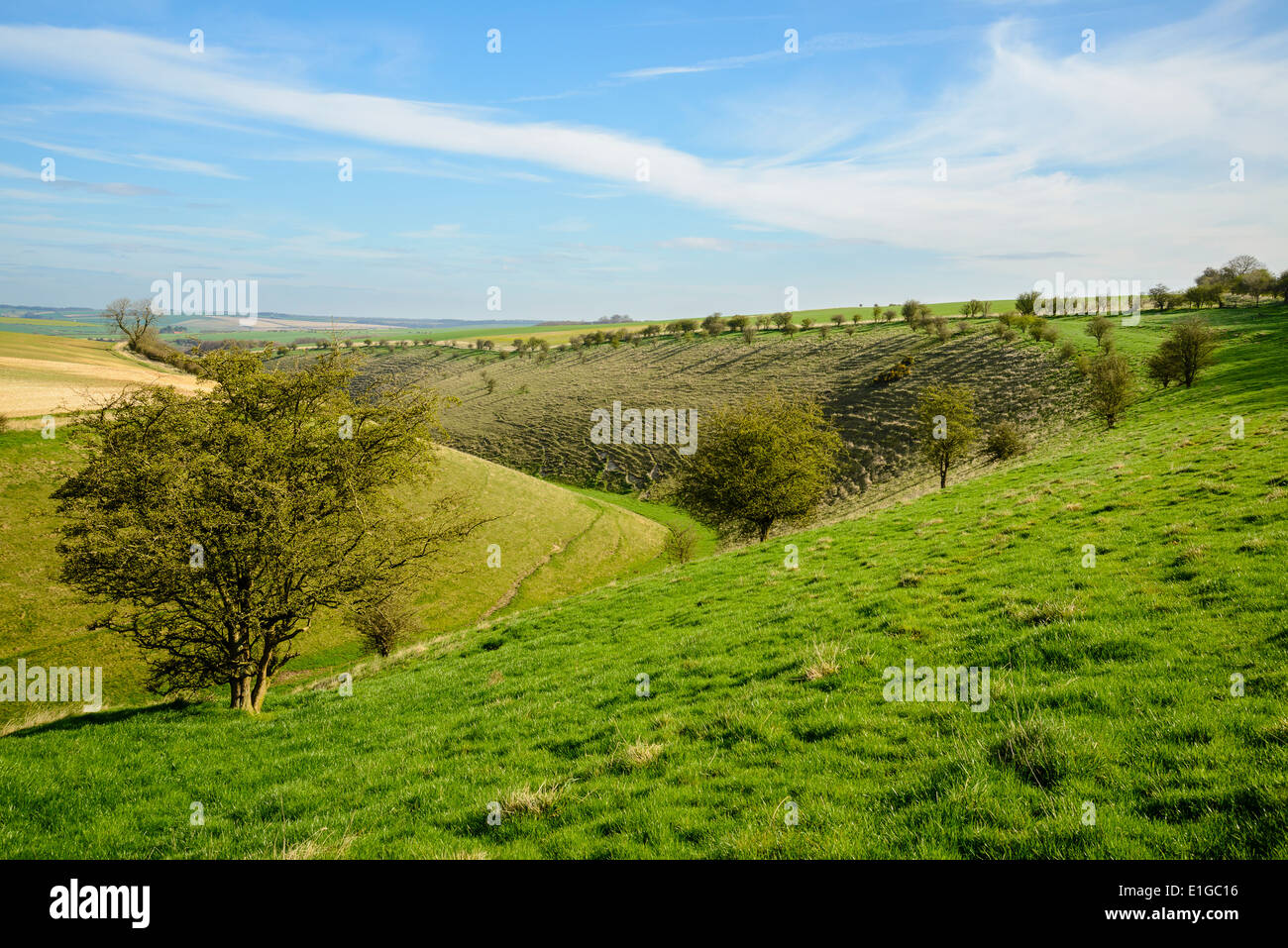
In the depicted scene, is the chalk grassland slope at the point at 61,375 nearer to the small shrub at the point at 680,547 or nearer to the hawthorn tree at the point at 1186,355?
the small shrub at the point at 680,547

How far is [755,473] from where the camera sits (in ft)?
136

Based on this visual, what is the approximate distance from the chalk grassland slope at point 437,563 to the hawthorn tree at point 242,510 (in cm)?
262

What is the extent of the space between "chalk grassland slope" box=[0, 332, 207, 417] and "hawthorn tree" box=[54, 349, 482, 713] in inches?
782

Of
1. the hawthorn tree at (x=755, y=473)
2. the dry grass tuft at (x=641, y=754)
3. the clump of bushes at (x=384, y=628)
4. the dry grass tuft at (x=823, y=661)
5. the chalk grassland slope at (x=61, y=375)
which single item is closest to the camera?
the dry grass tuft at (x=641, y=754)

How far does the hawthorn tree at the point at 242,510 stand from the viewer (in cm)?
1661

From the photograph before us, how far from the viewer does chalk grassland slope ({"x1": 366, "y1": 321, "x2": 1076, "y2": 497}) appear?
75688mm

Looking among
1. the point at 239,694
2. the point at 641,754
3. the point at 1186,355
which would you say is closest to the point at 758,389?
the point at 1186,355

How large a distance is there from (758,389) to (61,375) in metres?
96.8

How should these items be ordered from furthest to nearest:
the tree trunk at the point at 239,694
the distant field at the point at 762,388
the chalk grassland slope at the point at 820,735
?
the distant field at the point at 762,388 < the tree trunk at the point at 239,694 < the chalk grassland slope at the point at 820,735

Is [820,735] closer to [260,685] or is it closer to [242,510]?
[242,510]

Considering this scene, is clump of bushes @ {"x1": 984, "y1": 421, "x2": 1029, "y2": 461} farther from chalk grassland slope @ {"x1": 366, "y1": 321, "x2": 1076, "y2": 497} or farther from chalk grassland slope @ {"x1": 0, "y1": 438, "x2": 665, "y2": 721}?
chalk grassland slope @ {"x1": 0, "y1": 438, "x2": 665, "y2": 721}

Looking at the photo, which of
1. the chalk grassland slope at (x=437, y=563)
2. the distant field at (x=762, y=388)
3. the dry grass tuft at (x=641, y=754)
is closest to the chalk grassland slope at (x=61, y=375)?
the chalk grassland slope at (x=437, y=563)

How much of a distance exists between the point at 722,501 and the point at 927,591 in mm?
28574

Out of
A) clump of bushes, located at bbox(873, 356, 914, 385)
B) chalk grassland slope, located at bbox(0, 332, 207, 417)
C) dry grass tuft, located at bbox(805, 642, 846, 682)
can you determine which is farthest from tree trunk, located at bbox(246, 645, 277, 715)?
clump of bushes, located at bbox(873, 356, 914, 385)
